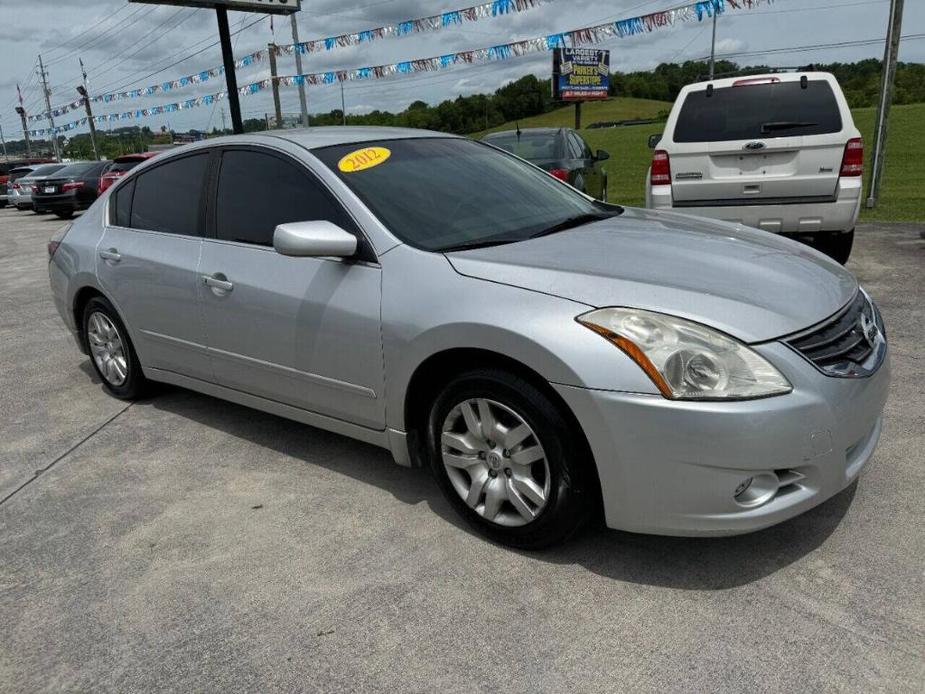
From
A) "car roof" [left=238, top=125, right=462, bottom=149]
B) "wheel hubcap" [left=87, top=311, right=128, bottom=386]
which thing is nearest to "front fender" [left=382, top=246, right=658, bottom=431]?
"car roof" [left=238, top=125, right=462, bottom=149]

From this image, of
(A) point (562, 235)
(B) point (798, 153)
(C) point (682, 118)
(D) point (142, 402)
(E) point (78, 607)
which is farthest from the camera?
(C) point (682, 118)

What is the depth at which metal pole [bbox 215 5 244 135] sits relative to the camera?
10906 millimetres

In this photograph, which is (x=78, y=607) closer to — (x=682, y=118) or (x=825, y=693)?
(x=825, y=693)

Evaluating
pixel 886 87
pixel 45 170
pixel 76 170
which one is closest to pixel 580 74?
pixel 45 170

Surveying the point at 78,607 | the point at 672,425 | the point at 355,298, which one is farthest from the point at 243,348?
the point at 672,425

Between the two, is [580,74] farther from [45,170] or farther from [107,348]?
[107,348]

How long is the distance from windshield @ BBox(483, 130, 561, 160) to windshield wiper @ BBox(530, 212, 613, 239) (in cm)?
634

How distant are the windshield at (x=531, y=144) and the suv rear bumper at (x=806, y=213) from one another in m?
3.65

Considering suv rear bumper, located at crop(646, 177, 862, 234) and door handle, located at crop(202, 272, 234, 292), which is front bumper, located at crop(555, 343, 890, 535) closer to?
door handle, located at crop(202, 272, 234, 292)

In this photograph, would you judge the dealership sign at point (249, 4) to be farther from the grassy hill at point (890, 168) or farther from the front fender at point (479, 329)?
the front fender at point (479, 329)

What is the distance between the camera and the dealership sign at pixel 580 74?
57.2 m

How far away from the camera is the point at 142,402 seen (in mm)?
4898

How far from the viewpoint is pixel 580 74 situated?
193ft

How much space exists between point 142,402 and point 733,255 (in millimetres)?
3670
